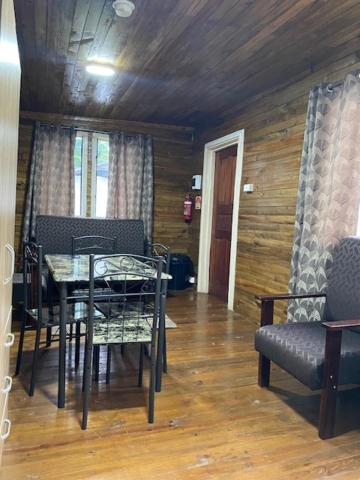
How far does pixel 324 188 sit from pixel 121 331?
1.87 metres

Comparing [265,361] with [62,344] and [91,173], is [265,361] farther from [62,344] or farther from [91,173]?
[91,173]

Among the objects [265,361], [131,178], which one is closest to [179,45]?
[265,361]

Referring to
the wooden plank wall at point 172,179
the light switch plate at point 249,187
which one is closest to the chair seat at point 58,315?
the light switch plate at point 249,187

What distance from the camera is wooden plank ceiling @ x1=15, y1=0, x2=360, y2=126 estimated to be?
2.36 metres

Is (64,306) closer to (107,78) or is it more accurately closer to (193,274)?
(107,78)

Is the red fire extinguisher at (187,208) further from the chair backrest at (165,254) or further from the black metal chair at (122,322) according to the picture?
the black metal chair at (122,322)

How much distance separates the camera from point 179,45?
2.86 m

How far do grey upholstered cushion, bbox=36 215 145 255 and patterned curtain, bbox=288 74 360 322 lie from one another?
6.72 feet

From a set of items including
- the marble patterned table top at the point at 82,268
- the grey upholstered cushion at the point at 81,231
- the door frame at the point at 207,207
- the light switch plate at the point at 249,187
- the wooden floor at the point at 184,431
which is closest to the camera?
the wooden floor at the point at 184,431

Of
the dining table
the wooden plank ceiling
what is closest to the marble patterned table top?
the dining table

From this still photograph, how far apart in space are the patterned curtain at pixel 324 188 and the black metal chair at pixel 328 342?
0.62 feet

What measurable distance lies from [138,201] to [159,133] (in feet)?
3.65

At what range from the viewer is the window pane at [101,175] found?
18.1 feet

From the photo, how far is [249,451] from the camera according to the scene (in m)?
1.87
